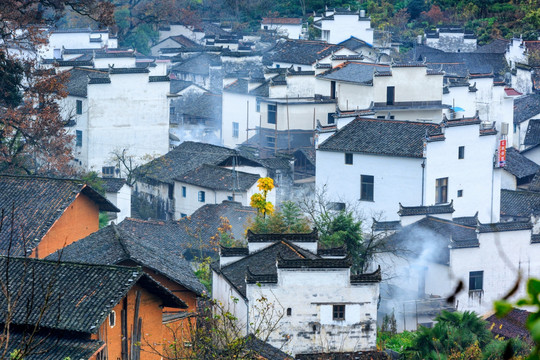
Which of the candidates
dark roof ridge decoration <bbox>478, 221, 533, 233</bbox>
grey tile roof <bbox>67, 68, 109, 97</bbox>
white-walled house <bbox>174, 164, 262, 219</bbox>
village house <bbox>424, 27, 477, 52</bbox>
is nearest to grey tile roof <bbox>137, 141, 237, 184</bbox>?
white-walled house <bbox>174, 164, 262, 219</bbox>

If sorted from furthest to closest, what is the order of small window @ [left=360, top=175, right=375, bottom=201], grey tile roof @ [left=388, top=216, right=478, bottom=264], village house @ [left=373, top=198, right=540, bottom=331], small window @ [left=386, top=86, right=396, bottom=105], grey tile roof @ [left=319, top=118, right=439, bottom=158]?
small window @ [left=386, top=86, right=396, bottom=105] → small window @ [left=360, top=175, right=375, bottom=201] → grey tile roof @ [left=319, top=118, right=439, bottom=158] → grey tile roof @ [left=388, top=216, right=478, bottom=264] → village house @ [left=373, top=198, right=540, bottom=331]

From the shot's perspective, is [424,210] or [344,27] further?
[344,27]

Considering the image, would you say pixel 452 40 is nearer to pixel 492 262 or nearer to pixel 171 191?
pixel 171 191

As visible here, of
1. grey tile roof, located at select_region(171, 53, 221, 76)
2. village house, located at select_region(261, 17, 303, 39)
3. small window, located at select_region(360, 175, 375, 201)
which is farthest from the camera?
village house, located at select_region(261, 17, 303, 39)

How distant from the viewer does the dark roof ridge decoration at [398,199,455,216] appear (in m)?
26.8

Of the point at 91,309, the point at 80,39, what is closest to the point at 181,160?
the point at 80,39

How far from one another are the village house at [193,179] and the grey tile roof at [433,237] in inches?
260

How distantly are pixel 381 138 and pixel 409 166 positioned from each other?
151 centimetres

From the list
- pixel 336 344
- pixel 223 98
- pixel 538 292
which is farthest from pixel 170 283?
pixel 223 98

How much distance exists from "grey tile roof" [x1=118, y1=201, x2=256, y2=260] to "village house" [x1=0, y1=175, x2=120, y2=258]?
5043 millimetres

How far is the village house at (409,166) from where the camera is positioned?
29.7 m

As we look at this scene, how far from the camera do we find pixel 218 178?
106 feet

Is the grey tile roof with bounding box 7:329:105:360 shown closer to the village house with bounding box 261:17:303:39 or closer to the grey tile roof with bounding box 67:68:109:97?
the grey tile roof with bounding box 67:68:109:97

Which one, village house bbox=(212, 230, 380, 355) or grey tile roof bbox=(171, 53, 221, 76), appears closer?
village house bbox=(212, 230, 380, 355)
